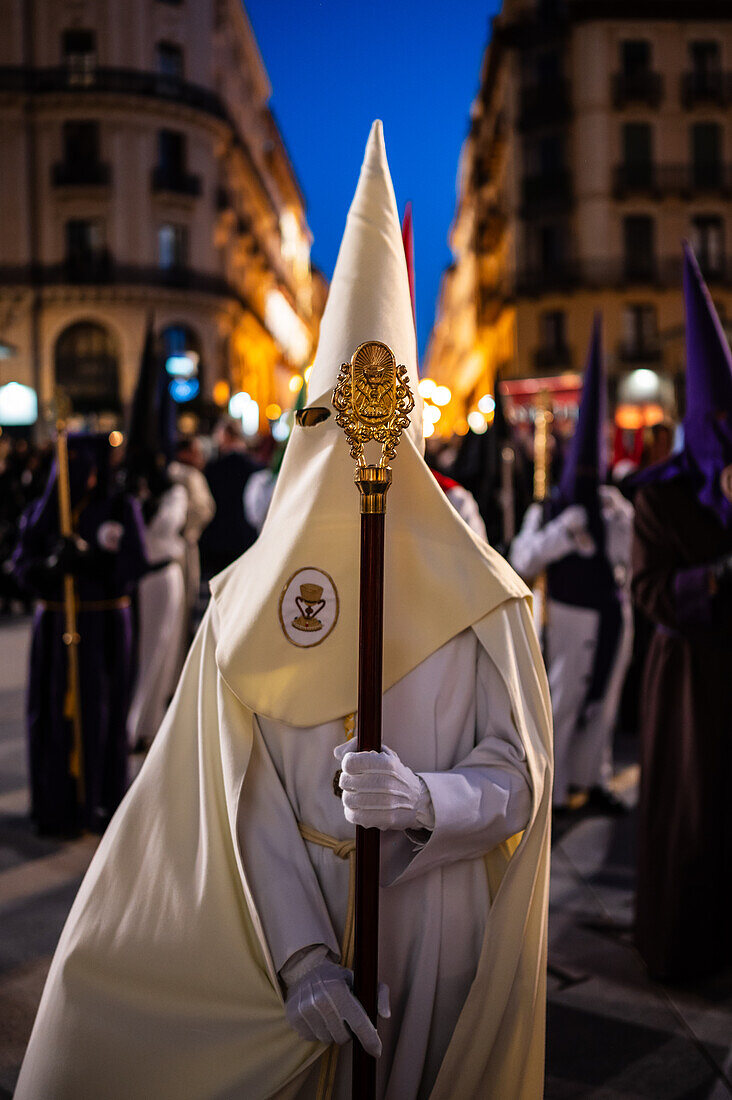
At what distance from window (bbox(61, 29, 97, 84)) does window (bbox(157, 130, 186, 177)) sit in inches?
115

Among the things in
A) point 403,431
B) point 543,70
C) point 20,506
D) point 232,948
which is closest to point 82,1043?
point 232,948

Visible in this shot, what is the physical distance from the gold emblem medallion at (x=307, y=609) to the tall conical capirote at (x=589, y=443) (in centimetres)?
379

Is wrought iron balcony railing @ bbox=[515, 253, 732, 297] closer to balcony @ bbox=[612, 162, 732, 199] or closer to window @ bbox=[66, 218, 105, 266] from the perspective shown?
balcony @ bbox=[612, 162, 732, 199]

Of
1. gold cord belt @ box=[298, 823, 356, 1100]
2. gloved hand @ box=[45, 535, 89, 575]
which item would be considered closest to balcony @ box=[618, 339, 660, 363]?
gloved hand @ box=[45, 535, 89, 575]

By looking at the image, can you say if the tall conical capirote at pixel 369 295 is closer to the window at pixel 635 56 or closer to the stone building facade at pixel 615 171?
the stone building facade at pixel 615 171

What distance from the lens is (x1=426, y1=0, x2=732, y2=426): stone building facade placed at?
3556 cm

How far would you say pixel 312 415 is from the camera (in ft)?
6.70

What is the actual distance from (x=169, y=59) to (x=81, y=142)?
474cm

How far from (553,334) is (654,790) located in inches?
1346

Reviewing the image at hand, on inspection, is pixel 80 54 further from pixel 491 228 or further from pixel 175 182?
pixel 491 228

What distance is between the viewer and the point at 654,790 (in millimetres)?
3799

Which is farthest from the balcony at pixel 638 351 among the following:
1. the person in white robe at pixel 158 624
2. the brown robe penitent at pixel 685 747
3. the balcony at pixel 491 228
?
the brown robe penitent at pixel 685 747

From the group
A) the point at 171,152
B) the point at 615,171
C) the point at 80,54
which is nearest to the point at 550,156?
the point at 615,171

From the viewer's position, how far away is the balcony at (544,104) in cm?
3591
